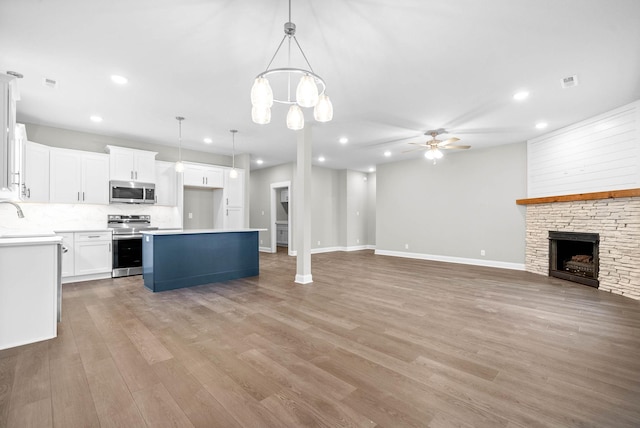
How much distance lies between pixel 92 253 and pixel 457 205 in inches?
312

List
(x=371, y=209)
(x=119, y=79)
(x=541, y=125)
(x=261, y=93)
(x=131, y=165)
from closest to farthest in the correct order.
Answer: (x=261, y=93) < (x=119, y=79) < (x=541, y=125) < (x=131, y=165) < (x=371, y=209)

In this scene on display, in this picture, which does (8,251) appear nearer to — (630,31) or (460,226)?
(630,31)

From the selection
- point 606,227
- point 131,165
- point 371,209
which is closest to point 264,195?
point 371,209

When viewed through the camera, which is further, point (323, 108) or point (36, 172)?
point (36, 172)

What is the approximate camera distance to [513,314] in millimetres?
3377

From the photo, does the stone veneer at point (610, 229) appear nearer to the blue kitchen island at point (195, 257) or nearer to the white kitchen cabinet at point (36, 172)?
the blue kitchen island at point (195, 257)

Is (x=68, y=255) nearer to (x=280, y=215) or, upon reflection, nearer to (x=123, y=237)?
(x=123, y=237)

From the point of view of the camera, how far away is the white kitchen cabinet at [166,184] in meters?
6.20

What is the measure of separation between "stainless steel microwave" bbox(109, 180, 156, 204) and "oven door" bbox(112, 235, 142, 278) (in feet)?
2.44

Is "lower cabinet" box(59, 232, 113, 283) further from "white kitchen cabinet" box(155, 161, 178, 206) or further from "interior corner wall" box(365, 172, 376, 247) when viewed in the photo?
"interior corner wall" box(365, 172, 376, 247)

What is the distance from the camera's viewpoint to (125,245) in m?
5.46

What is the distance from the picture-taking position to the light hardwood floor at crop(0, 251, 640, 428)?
167 centimetres

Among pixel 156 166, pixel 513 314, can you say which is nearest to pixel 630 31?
pixel 513 314

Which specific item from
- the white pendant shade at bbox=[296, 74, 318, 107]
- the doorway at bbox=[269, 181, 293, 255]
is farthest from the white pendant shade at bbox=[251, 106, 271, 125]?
the doorway at bbox=[269, 181, 293, 255]
